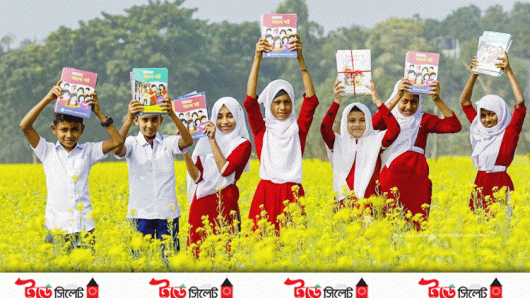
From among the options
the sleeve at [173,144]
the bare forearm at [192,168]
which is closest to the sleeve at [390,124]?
the bare forearm at [192,168]

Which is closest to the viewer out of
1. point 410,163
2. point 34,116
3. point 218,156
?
point 34,116

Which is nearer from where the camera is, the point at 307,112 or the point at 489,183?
the point at 307,112

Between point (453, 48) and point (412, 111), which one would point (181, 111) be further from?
point (453, 48)

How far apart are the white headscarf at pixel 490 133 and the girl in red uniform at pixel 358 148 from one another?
43.2 inches

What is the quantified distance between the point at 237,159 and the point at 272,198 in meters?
0.38

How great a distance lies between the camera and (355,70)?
5.77 m

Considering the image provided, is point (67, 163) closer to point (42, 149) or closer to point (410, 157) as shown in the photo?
point (42, 149)

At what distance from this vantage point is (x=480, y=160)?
6613 millimetres

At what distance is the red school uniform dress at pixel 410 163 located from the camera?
19.8 feet

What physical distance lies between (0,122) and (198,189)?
34187 mm

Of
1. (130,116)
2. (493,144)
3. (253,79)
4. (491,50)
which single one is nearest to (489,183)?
(493,144)

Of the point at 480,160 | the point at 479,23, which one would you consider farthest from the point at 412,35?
the point at 480,160

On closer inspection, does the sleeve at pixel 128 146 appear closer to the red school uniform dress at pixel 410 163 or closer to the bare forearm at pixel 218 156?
the bare forearm at pixel 218 156

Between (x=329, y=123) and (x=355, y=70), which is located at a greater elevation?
(x=355, y=70)
